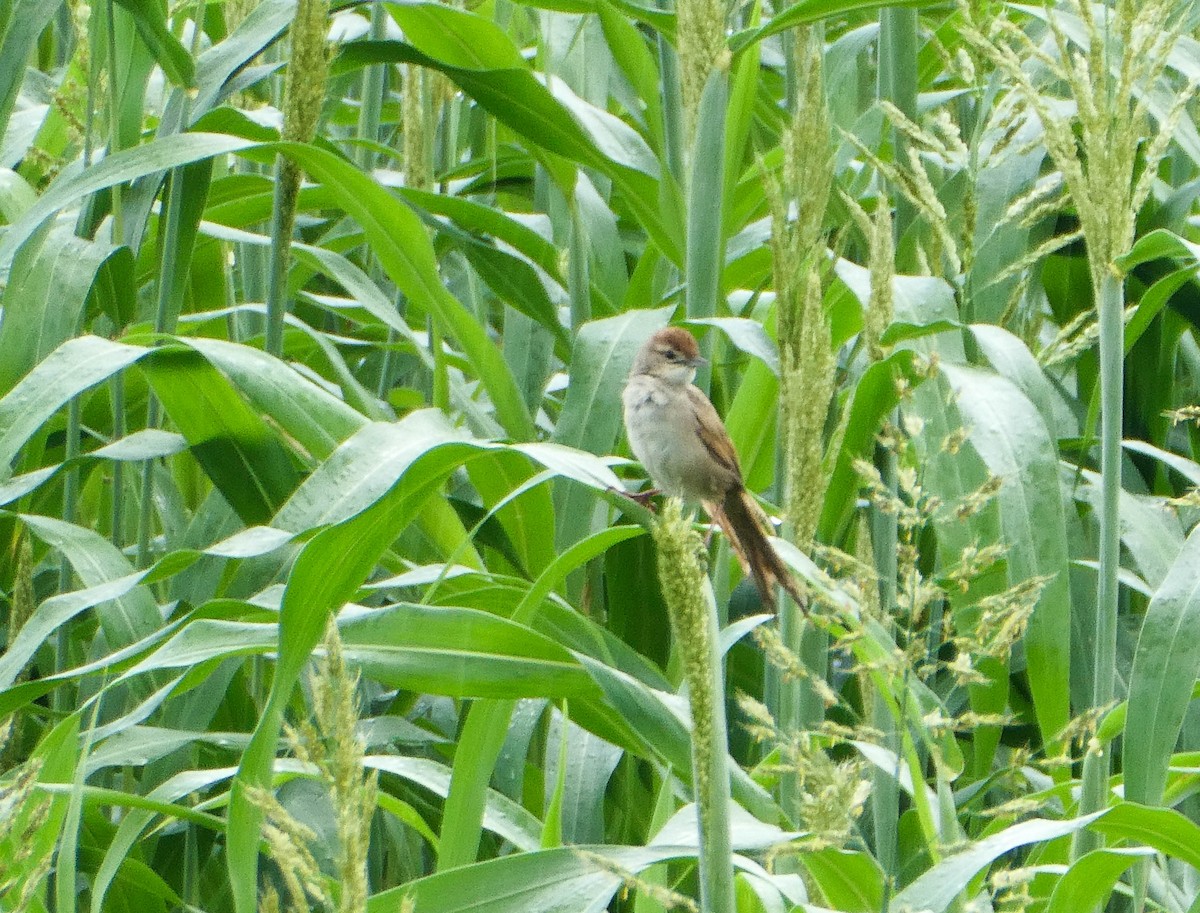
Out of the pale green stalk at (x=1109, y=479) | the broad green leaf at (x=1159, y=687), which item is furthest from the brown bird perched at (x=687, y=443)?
the pale green stalk at (x=1109, y=479)

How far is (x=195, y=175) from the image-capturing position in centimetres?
215

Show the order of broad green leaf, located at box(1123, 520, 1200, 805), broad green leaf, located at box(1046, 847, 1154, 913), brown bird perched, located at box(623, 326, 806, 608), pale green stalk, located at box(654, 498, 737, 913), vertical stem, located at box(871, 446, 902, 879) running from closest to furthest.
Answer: pale green stalk, located at box(654, 498, 737, 913) → broad green leaf, located at box(1046, 847, 1154, 913) → broad green leaf, located at box(1123, 520, 1200, 805) → vertical stem, located at box(871, 446, 902, 879) → brown bird perched, located at box(623, 326, 806, 608)

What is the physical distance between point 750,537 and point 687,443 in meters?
0.39

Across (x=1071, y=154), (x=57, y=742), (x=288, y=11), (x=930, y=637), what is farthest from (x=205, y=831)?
(x=1071, y=154)

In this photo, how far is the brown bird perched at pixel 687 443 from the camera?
216cm

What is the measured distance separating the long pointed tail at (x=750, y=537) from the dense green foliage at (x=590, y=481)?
58 mm

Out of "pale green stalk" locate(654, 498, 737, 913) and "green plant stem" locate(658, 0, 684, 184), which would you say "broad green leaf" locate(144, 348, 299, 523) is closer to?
"green plant stem" locate(658, 0, 684, 184)

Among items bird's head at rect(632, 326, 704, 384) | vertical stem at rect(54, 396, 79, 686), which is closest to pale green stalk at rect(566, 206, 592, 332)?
bird's head at rect(632, 326, 704, 384)

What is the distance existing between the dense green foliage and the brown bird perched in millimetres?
67

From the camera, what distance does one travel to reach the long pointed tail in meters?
2.09

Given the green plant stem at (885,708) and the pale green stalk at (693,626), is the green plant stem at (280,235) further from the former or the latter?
the pale green stalk at (693,626)

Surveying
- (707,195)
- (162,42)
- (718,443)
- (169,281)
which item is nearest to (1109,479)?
(707,195)

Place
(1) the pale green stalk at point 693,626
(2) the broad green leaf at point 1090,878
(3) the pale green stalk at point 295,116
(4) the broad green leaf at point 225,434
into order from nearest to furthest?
(1) the pale green stalk at point 693,626, (2) the broad green leaf at point 1090,878, (3) the pale green stalk at point 295,116, (4) the broad green leaf at point 225,434

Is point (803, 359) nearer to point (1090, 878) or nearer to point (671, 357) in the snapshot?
point (1090, 878)
